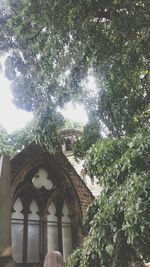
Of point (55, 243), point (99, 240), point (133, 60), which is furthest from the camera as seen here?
point (55, 243)

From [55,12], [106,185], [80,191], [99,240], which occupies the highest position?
[55,12]

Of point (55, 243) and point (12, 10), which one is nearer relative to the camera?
point (12, 10)

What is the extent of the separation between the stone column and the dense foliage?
5.15 ft

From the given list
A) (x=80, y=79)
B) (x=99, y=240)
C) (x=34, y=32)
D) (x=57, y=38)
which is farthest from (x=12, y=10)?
(x=99, y=240)

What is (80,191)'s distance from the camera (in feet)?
26.7

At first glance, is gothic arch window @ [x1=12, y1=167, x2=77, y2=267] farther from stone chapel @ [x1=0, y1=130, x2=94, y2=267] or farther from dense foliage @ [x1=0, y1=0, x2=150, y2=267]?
dense foliage @ [x1=0, y1=0, x2=150, y2=267]

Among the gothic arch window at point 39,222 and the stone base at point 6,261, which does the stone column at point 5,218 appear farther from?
the gothic arch window at point 39,222

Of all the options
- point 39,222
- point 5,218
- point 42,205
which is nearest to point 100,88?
point 42,205

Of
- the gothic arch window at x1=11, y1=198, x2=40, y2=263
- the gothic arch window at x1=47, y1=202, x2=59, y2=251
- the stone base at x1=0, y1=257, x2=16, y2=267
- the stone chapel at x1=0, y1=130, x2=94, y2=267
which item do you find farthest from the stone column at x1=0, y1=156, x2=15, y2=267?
the gothic arch window at x1=47, y1=202, x2=59, y2=251

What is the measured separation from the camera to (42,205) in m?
7.38

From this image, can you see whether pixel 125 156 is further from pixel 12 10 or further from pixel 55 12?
pixel 12 10

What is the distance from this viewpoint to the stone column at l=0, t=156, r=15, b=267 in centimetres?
232

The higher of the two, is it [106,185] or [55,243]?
[106,185]

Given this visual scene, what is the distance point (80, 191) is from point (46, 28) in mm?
3778
